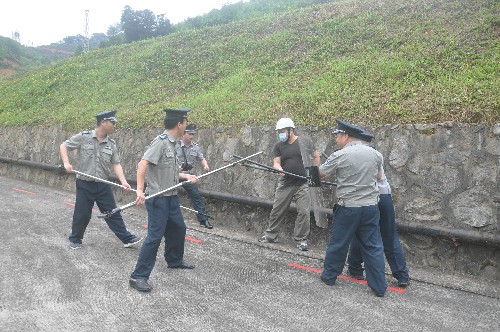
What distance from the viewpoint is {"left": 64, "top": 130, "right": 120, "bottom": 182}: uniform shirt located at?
6.83 m

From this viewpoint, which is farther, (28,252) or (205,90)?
(205,90)

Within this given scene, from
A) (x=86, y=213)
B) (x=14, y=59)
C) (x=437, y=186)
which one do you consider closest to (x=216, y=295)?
(x=86, y=213)

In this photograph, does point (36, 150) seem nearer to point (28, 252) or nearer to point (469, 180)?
point (28, 252)

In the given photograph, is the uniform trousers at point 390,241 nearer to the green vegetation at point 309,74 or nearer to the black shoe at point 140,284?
the green vegetation at point 309,74

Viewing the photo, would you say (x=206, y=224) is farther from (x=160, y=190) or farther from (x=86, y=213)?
(x=160, y=190)

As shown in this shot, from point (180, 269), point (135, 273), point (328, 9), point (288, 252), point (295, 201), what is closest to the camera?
point (135, 273)

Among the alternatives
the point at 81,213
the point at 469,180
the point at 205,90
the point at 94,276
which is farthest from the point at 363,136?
the point at 205,90

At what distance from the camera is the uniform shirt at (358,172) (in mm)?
5305

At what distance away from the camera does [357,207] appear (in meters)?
5.32

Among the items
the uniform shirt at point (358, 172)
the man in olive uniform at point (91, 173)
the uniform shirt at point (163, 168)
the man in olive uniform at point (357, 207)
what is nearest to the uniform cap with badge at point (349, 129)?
the man in olive uniform at point (357, 207)

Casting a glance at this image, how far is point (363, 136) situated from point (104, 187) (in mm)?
3925

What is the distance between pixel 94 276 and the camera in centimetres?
552

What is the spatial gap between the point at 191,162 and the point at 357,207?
4.45m

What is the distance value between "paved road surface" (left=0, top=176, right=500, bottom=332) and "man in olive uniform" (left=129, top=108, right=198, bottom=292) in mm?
307
